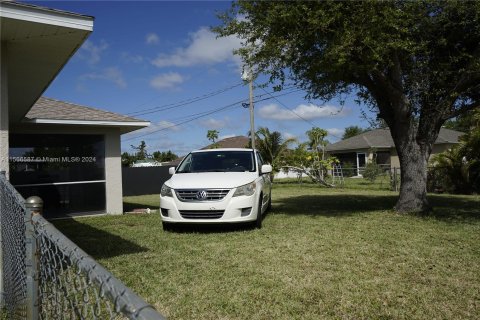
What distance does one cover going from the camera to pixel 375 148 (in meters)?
33.0

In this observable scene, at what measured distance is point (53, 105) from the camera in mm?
13148

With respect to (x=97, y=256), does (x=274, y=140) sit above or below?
above

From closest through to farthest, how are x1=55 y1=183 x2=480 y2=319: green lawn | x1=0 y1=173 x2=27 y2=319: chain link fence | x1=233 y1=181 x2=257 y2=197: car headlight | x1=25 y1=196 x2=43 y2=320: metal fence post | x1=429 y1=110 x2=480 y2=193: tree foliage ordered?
x1=25 y1=196 x2=43 y2=320: metal fence post → x1=0 y1=173 x2=27 y2=319: chain link fence → x1=55 y1=183 x2=480 y2=319: green lawn → x1=233 y1=181 x2=257 y2=197: car headlight → x1=429 y1=110 x2=480 y2=193: tree foliage

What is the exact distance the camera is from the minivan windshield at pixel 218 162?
9.02m

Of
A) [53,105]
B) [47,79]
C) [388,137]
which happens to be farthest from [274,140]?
[47,79]

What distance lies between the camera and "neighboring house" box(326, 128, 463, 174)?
106 feet

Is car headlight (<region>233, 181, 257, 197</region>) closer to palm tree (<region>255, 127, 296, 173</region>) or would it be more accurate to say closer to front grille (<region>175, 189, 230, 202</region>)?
front grille (<region>175, 189, 230, 202</region>)

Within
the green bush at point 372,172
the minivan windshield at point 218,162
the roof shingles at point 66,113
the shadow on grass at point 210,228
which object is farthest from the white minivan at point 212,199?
the green bush at point 372,172

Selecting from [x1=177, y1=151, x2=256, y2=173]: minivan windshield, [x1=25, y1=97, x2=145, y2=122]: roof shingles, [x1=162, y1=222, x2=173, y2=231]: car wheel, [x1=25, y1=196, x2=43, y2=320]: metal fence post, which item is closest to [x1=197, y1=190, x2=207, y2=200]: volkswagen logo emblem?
[x1=162, y1=222, x2=173, y2=231]: car wheel

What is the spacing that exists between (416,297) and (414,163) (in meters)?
6.67

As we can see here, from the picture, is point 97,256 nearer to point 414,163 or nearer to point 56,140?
point 56,140

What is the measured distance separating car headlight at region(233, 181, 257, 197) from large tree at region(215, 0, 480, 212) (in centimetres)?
310

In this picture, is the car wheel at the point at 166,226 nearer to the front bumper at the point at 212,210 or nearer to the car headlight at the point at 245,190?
the front bumper at the point at 212,210

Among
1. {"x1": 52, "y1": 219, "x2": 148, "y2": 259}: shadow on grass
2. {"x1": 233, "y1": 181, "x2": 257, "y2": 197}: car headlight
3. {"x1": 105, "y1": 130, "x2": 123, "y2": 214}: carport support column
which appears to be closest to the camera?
{"x1": 52, "y1": 219, "x2": 148, "y2": 259}: shadow on grass
